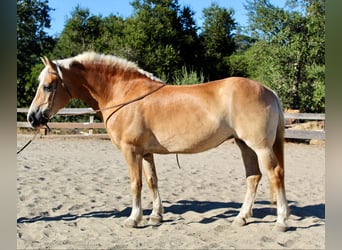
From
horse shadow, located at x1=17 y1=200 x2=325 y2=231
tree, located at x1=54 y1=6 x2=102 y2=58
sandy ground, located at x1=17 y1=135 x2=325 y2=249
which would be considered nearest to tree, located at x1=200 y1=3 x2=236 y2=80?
tree, located at x1=54 y1=6 x2=102 y2=58

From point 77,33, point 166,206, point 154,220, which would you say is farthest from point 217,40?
point 154,220

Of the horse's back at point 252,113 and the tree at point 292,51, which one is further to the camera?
the tree at point 292,51

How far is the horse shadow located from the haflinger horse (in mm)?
398

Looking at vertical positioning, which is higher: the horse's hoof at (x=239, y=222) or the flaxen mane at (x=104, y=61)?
the flaxen mane at (x=104, y=61)

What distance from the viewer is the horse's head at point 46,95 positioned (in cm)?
347

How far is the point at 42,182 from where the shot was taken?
5.39 m

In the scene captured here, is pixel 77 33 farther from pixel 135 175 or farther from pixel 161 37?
pixel 135 175

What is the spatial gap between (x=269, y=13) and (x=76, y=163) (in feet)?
35.2

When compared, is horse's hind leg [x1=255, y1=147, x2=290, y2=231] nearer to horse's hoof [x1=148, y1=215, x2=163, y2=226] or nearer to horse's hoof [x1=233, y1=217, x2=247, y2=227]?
horse's hoof [x1=233, y1=217, x2=247, y2=227]

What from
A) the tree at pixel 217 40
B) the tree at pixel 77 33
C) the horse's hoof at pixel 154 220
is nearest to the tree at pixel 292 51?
the tree at pixel 217 40

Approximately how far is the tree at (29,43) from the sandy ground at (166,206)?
6.93 meters

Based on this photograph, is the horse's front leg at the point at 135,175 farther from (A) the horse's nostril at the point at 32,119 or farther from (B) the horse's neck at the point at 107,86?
(A) the horse's nostril at the point at 32,119
